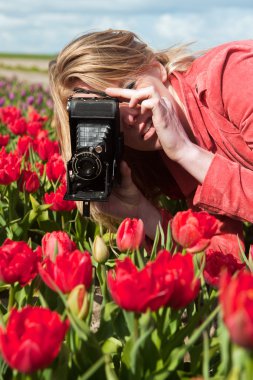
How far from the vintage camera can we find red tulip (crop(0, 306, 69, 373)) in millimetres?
894

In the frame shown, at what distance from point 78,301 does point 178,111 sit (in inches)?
49.1

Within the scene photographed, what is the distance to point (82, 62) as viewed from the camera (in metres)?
2.04

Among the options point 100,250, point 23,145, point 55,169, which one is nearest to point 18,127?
point 23,145

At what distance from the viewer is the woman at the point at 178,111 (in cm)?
189

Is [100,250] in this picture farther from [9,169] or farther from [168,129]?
[9,169]

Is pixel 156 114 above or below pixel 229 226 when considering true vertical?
above

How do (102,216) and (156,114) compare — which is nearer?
(156,114)

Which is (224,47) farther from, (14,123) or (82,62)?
(14,123)

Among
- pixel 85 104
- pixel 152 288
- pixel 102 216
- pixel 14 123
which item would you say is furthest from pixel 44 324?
pixel 14 123

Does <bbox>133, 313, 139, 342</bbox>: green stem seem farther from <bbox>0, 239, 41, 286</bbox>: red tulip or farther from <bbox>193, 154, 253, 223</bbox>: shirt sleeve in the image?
<bbox>193, 154, 253, 223</bbox>: shirt sleeve

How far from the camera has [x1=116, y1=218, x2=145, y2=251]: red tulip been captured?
1.40 metres

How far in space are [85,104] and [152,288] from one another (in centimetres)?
96

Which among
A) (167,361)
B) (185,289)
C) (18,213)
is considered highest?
(185,289)

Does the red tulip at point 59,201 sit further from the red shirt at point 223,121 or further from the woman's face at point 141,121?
the red shirt at point 223,121
